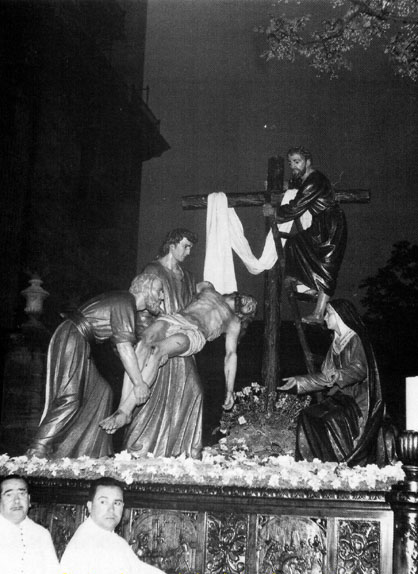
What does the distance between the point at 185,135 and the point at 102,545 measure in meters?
11.6

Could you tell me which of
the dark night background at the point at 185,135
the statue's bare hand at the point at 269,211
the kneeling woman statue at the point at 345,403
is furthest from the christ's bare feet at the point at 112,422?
the dark night background at the point at 185,135

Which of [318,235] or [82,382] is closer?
[82,382]

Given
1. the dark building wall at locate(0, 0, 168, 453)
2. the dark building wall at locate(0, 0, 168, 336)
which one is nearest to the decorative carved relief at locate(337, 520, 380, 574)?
the dark building wall at locate(0, 0, 168, 453)

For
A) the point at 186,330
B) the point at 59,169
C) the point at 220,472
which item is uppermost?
the point at 59,169

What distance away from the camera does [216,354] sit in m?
13.1

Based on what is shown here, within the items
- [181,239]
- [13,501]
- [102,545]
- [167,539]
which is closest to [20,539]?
[13,501]

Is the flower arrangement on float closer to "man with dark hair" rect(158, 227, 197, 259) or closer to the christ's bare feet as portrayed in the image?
the christ's bare feet

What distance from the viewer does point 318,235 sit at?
789 centimetres

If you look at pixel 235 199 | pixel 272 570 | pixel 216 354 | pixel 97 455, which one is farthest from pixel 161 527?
pixel 216 354

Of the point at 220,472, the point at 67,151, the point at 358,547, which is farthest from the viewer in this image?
the point at 67,151

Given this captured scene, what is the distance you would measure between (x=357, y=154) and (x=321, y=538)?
427 inches

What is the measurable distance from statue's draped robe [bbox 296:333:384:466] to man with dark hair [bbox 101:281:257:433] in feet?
2.90

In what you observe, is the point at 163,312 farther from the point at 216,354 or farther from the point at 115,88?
the point at 115,88

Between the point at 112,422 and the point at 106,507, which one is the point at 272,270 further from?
the point at 106,507
